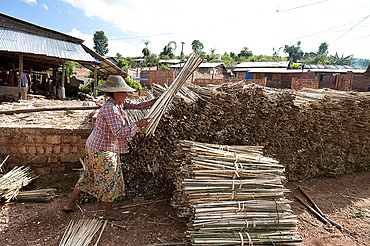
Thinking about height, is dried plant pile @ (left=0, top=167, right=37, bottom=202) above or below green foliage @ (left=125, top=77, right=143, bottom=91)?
below

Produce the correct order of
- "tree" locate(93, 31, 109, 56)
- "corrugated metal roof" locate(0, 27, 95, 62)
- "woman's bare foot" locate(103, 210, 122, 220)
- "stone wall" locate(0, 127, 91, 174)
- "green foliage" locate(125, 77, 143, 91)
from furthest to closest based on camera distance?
"tree" locate(93, 31, 109, 56) → "green foliage" locate(125, 77, 143, 91) → "corrugated metal roof" locate(0, 27, 95, 62) → "stone wall" locate(0, 127, 91, 174) → "woman's bare foot" locate(103, 210, 122, 220)

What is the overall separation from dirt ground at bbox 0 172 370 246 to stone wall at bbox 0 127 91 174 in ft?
0.84

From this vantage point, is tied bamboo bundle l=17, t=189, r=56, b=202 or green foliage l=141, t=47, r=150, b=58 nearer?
tied bamboo bundle l=17, t=189, r=56, b=202

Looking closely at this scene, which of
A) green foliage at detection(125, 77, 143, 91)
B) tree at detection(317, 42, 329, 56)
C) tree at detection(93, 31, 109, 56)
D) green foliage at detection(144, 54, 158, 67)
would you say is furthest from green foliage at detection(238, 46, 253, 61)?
green foliage at detection(125, 77, 143, 91)

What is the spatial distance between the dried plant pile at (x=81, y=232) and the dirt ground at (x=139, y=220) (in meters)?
0.09

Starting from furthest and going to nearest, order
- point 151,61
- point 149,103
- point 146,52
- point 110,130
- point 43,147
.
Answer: point 146,52 → point 151,61 → point 43,147 → point 149,103 → point 110,130

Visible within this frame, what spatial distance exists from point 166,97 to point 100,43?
2784 inches

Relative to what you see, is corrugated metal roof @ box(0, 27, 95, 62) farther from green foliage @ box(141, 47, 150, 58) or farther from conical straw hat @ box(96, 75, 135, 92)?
green foliage @ box(141, 47, 150, 58)

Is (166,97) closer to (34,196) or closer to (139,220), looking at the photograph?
(139,220)

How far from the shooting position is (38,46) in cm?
978

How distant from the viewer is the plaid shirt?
2.58m

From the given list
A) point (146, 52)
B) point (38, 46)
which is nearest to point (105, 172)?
point (38, 46)

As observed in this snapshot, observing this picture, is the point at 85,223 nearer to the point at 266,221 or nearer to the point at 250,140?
the point at 266,221

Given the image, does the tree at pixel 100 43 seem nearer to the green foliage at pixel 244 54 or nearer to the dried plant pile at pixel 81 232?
the green foliage at pixel 244 54
